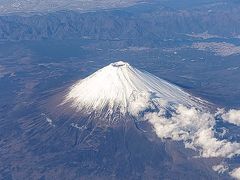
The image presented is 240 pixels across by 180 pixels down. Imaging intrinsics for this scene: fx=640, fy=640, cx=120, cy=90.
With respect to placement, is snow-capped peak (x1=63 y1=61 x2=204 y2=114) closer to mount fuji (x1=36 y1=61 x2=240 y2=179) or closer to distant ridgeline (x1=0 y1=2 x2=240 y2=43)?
mount fuji (x1=36 y1=61 x2=240 y2=179)

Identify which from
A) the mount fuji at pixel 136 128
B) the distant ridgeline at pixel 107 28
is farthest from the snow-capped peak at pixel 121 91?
the distant ridgeline at pixel 107 28

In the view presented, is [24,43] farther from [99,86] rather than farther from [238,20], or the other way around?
[99,86]

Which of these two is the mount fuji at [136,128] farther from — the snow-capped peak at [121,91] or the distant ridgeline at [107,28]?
the distant ridgeline at [107,28]

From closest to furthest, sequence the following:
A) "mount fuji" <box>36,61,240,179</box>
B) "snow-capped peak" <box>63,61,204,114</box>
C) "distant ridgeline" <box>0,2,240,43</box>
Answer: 1. "mount fuji" <box>36,61,240,179</box>
2. "snow-capped peak" <box>63,61,204,114</box>
3. "distant ridgeline" <box>0,2,240,43</box>

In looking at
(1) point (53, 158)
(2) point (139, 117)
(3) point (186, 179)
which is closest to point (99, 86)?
(2) point (139, 117)

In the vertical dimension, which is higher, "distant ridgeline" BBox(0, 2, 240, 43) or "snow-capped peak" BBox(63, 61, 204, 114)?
"snow-capped peak" BBox(63, 61, 204, 114)

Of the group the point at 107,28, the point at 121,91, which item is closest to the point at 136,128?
the point at 121,91

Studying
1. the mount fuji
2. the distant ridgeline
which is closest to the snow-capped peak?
the mount fuji

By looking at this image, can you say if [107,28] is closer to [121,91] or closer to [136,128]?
[121,91]
